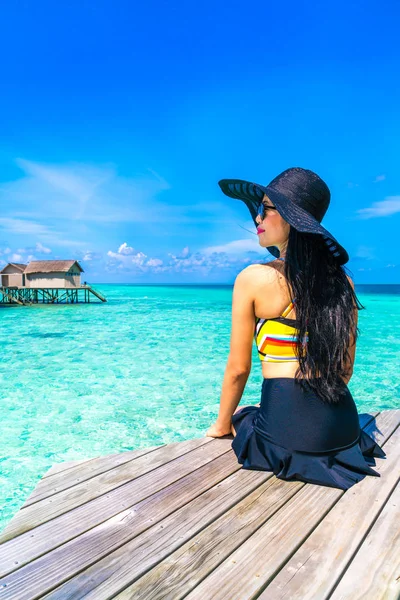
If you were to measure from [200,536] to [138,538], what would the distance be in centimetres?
26

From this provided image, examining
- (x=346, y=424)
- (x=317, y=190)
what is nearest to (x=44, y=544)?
(x=346, y=424)

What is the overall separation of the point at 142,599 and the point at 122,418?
5146 mm

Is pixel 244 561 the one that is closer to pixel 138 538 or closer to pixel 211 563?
pixel 211 563

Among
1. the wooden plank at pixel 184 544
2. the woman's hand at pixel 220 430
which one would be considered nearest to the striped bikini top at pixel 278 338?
the wooden plank at pixel 184 544

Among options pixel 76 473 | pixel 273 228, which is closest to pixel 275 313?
pixel 273 228

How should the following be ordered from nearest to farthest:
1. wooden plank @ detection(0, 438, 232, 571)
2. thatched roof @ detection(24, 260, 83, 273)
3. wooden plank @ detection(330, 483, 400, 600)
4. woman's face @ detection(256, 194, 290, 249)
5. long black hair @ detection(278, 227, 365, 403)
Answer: wooden plank @ detection(330, 483, 400, 600) < wooden plank @ detection(0, 438, 232, 571) < long black hair @ detection(278, 227, 365, 403) < woman's face @ detection(256, 194, 290, 249) < thatched roof @ detection(24, 260, 83, 273)

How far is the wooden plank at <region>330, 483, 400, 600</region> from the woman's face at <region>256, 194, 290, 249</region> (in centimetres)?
141

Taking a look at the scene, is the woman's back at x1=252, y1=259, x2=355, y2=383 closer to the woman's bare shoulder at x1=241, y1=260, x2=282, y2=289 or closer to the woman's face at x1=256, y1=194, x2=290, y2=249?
the woman's bare shoulder at x1=241, y1=260, x2=282, y2=289

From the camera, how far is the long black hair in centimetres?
191

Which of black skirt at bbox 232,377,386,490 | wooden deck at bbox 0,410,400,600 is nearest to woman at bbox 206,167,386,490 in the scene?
black skirt at bbox 232,377,386,490

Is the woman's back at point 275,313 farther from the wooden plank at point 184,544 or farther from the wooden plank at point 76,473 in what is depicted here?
Answer: the wooden plank at point 76,473

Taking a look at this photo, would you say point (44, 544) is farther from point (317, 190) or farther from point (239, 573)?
point (317, 190)

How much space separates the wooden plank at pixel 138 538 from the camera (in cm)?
143

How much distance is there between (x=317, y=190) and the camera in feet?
6.64
